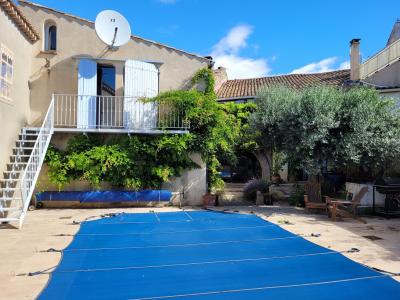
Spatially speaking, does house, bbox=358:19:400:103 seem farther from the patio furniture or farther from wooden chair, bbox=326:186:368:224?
wooden chair, bbox=326:186:368:224

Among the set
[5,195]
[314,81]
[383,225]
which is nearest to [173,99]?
[5,195]

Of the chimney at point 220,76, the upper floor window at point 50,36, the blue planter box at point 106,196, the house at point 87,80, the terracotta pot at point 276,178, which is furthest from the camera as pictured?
the chimney at point 220,76

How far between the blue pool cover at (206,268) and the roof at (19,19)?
6.30 meters

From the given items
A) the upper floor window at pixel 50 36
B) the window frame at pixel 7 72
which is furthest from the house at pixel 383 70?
the window frame at pixel 7 72

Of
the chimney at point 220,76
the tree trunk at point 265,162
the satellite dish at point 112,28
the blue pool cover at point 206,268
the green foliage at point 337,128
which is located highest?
the chimney at point 220,76

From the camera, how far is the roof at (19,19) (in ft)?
30.9

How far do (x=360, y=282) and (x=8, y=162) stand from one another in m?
9.53

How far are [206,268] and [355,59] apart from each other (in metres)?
16.8

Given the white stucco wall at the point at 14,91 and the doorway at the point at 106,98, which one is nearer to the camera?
the white stucco wall at the point at 14,91

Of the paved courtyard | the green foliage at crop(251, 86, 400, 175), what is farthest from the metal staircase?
the green foliage at crop(251, 86, 400, 175)

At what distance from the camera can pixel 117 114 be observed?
1291 cm

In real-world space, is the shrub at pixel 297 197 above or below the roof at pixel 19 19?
below

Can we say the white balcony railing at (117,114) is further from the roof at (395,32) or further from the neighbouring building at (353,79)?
the roof at (395,32)

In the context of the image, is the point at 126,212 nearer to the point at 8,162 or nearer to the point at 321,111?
the point at 8,162
